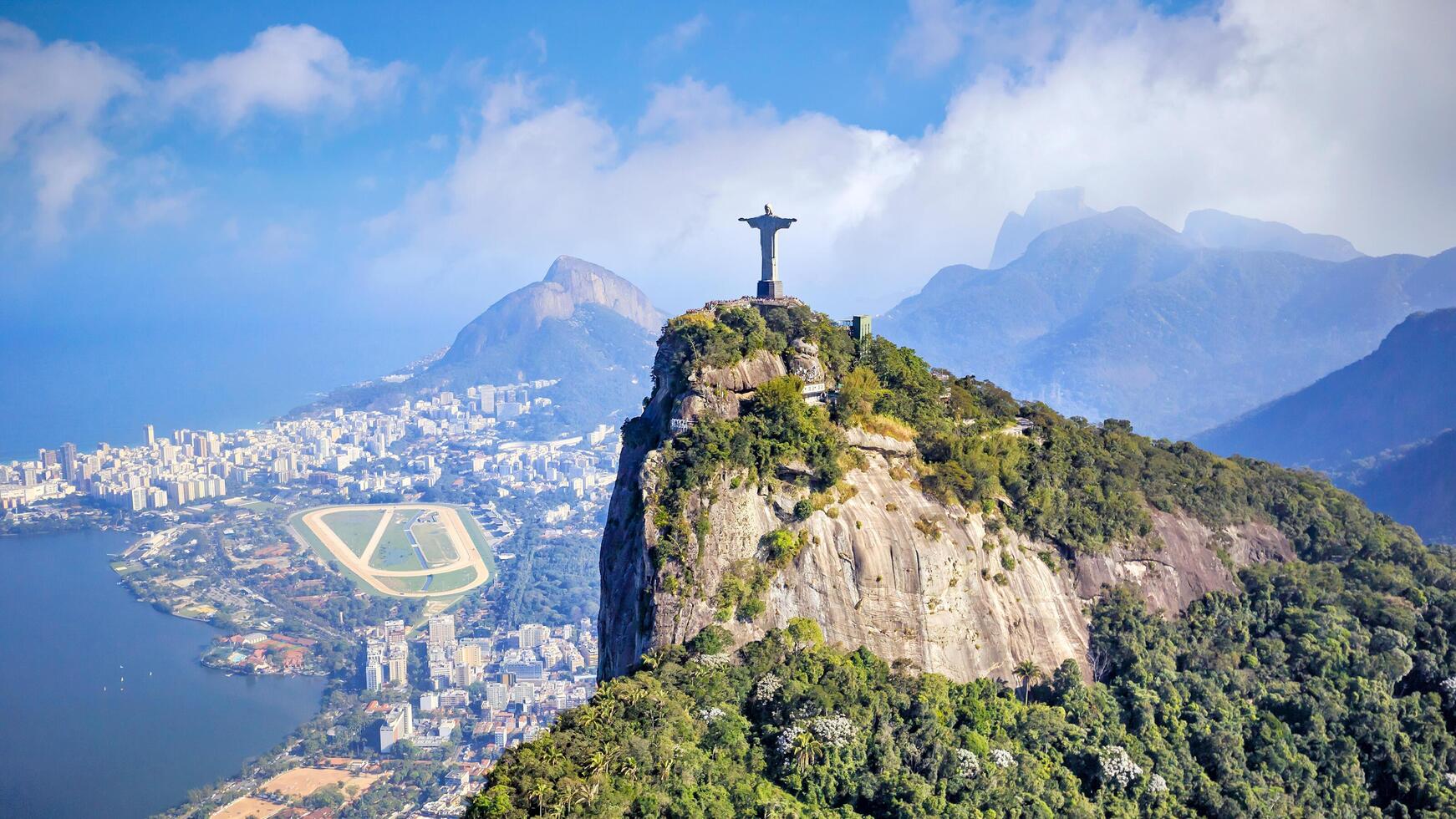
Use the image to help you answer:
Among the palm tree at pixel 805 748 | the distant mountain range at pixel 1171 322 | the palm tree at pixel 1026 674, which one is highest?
the distant mountain range at pixel 1171 322

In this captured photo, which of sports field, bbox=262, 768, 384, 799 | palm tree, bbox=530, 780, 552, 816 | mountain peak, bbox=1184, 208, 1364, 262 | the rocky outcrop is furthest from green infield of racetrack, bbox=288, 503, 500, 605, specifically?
mountain peak, bbox=1184, 208, 1364, 262

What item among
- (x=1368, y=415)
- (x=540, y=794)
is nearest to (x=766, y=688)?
(x=540, y=794)

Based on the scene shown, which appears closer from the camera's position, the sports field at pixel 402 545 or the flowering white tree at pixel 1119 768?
the flowering white tree at pixel 1119 768

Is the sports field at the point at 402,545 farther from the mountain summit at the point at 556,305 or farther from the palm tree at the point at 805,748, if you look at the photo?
the mountain summit at the point at 556,305

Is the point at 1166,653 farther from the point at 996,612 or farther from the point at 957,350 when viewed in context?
the point at 957,350

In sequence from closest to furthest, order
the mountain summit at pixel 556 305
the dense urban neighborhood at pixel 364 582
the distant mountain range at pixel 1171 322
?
the dense urban neighborhood at pixel 364 582, the distant mountain range at pixel 1171 322, the mountain summit at pixel 556 305

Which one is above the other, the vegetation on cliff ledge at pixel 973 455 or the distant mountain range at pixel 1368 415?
the distant mountain range at pixel 1368 415

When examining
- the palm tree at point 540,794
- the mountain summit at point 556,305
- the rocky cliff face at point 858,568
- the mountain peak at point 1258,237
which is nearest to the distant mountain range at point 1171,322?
the mountain peak at point 1258,237
